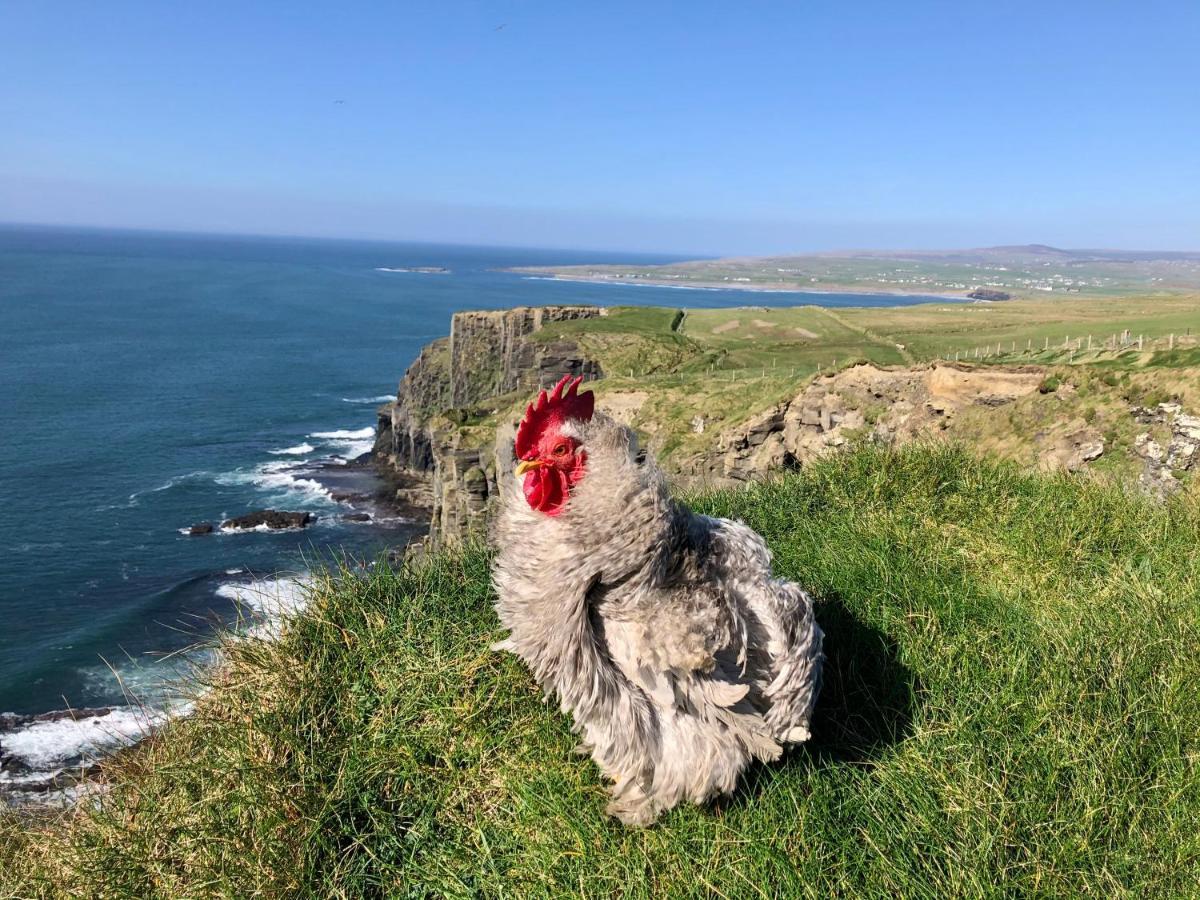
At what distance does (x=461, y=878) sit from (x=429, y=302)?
624 ft

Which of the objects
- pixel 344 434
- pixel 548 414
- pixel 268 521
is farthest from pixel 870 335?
pixel 548 414

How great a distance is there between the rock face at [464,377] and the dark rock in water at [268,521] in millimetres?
9032

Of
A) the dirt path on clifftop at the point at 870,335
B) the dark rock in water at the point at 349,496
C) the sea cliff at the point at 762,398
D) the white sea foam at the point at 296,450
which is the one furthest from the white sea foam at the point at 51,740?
the dirt path on clifftop at the point at 870,335

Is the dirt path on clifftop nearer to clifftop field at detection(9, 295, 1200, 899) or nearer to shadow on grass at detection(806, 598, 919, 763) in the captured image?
clifftop field at detection(9, 295, 1200, 899)

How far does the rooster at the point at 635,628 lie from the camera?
10.4ft

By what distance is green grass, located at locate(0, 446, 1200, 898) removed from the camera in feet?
9.63

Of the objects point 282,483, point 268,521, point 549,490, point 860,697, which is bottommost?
point 282,483

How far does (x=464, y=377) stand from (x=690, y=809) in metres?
76.0

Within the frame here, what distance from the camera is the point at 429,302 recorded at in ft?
603

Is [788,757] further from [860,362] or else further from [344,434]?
[344,434]

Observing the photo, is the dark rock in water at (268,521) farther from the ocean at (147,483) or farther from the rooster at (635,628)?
the rooster at (635,628)

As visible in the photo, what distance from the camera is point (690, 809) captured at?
10.6ft

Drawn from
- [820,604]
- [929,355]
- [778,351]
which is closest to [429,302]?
[778,351]

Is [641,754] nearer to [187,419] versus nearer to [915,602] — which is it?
[915,602]
